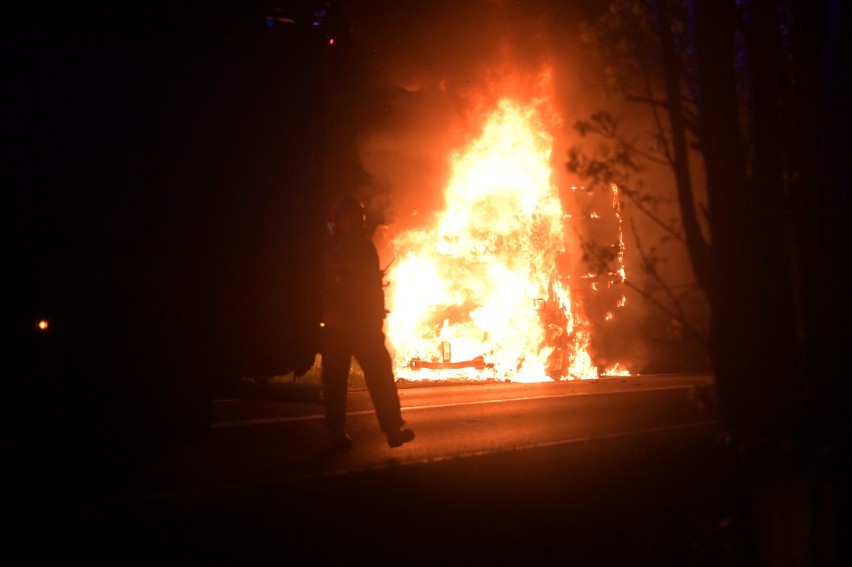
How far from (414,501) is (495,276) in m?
15.4

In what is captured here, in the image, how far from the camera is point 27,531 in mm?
4227

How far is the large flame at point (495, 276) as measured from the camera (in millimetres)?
19344

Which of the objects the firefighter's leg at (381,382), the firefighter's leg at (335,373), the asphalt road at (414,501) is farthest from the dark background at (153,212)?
the asphalt road at (414,501)

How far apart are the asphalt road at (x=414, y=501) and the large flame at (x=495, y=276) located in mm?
10762

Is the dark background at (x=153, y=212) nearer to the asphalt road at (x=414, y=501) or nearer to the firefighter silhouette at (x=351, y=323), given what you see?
the firefighter silhouette at (x=351, y=323)

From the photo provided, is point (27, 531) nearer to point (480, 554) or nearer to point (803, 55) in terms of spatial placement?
point (480, 554)

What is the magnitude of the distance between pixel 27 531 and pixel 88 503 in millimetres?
633

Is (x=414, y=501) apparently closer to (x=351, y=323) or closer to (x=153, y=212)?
(x=351, y=323)

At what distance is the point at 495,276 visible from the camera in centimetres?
2019

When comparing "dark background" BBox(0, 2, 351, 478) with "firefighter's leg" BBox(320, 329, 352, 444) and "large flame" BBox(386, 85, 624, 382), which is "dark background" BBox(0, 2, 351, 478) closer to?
"firefighter's leg" BBox(320, 329, 352, 444)

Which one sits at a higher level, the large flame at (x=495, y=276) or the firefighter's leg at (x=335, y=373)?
the large flame at (x=495, y=276)

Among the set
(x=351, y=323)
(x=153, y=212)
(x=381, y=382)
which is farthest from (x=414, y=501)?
(x=153, y=212)

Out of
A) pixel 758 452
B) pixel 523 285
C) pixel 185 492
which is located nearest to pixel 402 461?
pixel 185 492

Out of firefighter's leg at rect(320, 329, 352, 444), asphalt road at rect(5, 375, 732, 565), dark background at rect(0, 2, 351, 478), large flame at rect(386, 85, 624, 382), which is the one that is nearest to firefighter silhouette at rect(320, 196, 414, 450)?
firefighter's leg at rect(320, 329, 352, 444)
